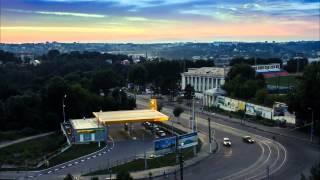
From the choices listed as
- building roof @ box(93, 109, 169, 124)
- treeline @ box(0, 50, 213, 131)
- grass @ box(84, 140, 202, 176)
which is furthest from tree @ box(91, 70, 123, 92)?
grass @ box(84, 140, 202, 176)

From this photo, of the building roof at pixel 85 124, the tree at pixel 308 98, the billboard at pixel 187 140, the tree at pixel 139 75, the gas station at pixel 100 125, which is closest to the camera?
the billboard at pixel 187 140

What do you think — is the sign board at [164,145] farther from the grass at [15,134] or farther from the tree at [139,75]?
the tree at [139,75]

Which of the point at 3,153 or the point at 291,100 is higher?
the point at 291,100

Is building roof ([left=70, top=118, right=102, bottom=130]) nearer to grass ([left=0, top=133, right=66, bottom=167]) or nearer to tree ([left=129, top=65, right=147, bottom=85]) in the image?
grass ([left=0, top=133, right=66, bottom=167])

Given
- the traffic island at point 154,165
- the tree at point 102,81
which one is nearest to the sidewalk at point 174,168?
the traffic island at point 154,165

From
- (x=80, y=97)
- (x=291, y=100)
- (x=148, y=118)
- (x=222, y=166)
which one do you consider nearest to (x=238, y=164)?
(x=222, y=166)

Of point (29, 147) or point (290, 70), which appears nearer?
point (29, 147)

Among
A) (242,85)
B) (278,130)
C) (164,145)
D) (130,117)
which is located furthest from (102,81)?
(164,145)

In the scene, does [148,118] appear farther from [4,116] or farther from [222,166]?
[4,116]
